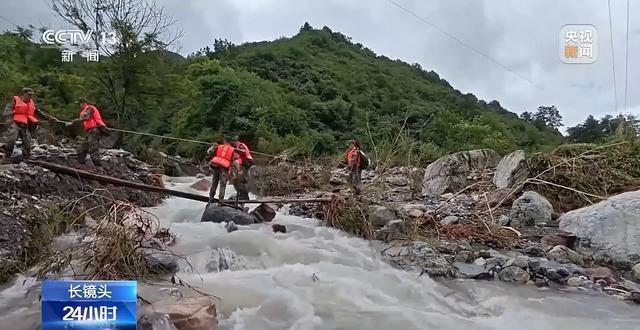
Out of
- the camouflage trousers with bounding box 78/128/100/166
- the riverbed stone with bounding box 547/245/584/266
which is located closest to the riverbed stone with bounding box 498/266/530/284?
the riverbed stone with bounding box 547/245/584/266

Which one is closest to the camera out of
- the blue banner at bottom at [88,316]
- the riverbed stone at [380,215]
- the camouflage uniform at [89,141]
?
the blue banner at bottom at [88,316]

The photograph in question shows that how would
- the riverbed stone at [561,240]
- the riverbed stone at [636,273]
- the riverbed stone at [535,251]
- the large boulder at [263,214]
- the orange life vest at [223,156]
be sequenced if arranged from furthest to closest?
1. the large boulder at [263,214]
2. the orange life vest at [223,156]
3. the riverbed stone at [561,240]
4. the riverbed stone at [535,251]
5. the riverbed stone at [636,273]

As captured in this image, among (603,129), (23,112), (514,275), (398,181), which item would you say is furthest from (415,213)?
(603,129)

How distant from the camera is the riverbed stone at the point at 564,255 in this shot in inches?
279

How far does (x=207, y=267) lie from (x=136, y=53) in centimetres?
1628

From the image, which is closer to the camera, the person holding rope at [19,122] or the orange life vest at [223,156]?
the person holding rope at [19,122]

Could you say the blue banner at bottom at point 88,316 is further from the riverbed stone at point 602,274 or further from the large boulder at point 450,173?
the large boulder at point 450,173

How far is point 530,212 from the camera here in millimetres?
8984

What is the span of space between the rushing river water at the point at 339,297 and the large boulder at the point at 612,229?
1.44 metres

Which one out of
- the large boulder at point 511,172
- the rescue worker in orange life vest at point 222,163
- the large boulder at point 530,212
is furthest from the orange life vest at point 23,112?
the large boulder at point 511,172

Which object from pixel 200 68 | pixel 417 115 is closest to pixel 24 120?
pixel 200 68

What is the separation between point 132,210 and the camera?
6.21m

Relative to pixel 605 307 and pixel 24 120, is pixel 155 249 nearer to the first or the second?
pixel 24 120

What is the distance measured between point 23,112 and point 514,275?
25.3ft
